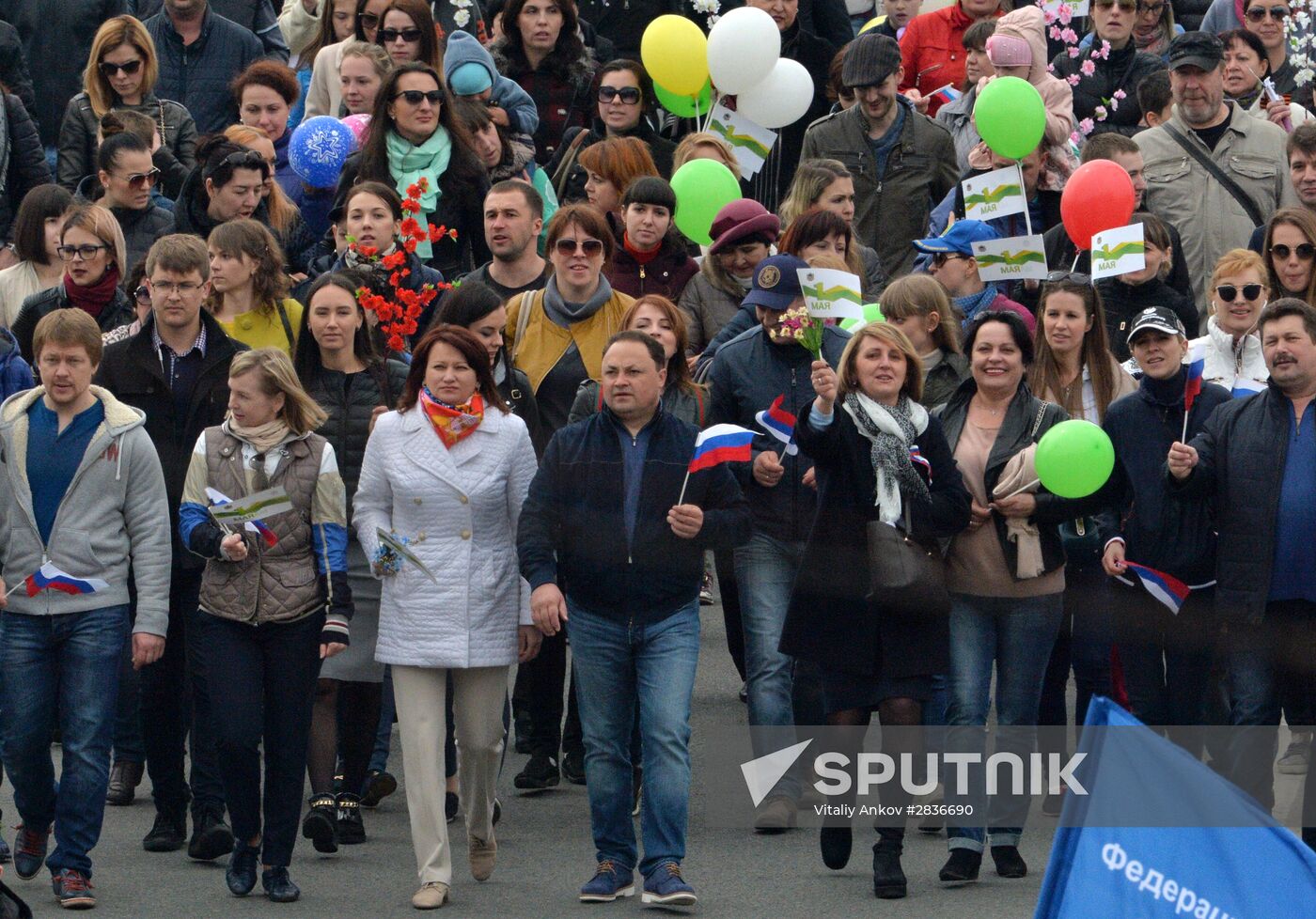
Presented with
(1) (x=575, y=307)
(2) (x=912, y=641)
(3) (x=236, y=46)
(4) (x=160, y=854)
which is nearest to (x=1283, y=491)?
(2) (x=912, y=641)

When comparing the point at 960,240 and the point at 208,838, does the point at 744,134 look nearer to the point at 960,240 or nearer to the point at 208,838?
the point at 960,240

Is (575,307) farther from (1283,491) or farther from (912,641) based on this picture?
(1283,491)

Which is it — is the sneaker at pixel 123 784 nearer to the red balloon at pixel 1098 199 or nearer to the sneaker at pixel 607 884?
the sneaker at pixel 607 884

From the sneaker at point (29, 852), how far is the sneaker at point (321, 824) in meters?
0.95

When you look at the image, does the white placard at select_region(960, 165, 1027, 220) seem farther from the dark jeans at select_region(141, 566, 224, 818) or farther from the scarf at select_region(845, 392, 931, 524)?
the dark jeans at select_region(141, 566, 224, 818)

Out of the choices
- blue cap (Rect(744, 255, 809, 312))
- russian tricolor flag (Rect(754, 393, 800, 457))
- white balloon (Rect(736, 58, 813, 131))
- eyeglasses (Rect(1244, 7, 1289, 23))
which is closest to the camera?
russian tricolor flag (Rect(754, 393, 800, 457))

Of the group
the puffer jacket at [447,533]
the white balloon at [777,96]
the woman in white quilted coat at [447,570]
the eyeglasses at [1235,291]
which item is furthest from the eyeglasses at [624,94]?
the puffer jacket at [447,533]

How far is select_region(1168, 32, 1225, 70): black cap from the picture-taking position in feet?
38.8

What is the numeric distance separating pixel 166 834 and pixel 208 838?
25 centimetres

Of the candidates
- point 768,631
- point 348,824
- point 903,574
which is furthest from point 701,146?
point 348,824

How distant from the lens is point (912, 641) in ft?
25.3

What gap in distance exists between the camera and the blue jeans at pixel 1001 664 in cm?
800

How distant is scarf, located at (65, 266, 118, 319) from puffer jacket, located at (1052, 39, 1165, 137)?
6639 millimetres

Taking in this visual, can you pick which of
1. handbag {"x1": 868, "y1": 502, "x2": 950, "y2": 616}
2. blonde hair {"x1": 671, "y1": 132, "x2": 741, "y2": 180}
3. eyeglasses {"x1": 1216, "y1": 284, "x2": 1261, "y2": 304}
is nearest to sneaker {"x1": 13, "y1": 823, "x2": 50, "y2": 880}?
handbag {"x1": 868, "y1": 502, "x2": 950, "y2": 616}
